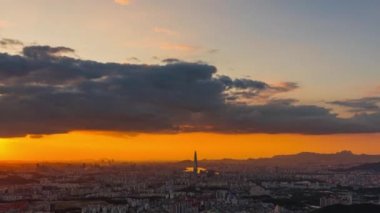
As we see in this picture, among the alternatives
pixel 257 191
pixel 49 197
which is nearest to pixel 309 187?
pixel 257 191

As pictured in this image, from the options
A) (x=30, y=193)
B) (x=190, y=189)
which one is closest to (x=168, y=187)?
(x=190, y=189)

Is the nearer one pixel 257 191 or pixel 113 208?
pixel 113 208

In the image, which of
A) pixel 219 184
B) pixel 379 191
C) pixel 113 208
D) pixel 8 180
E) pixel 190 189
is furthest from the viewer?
pixel 8 180

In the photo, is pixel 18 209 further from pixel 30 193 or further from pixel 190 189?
pixel 190 189

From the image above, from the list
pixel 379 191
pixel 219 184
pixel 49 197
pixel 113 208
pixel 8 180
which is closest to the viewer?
pixel 113 208

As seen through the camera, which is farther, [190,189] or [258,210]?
[190,189]

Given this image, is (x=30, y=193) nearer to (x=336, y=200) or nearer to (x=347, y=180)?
(x=336, y=200)

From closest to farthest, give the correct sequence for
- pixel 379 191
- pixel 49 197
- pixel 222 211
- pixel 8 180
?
pixel 222 211, pixel 49 197, pixel 379 191, pixel 8 180

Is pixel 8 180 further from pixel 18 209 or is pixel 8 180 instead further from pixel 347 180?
pixel 347 180

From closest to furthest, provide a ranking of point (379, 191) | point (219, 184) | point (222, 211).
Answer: point (222, 211), point (379, 191), point (219, 184)
